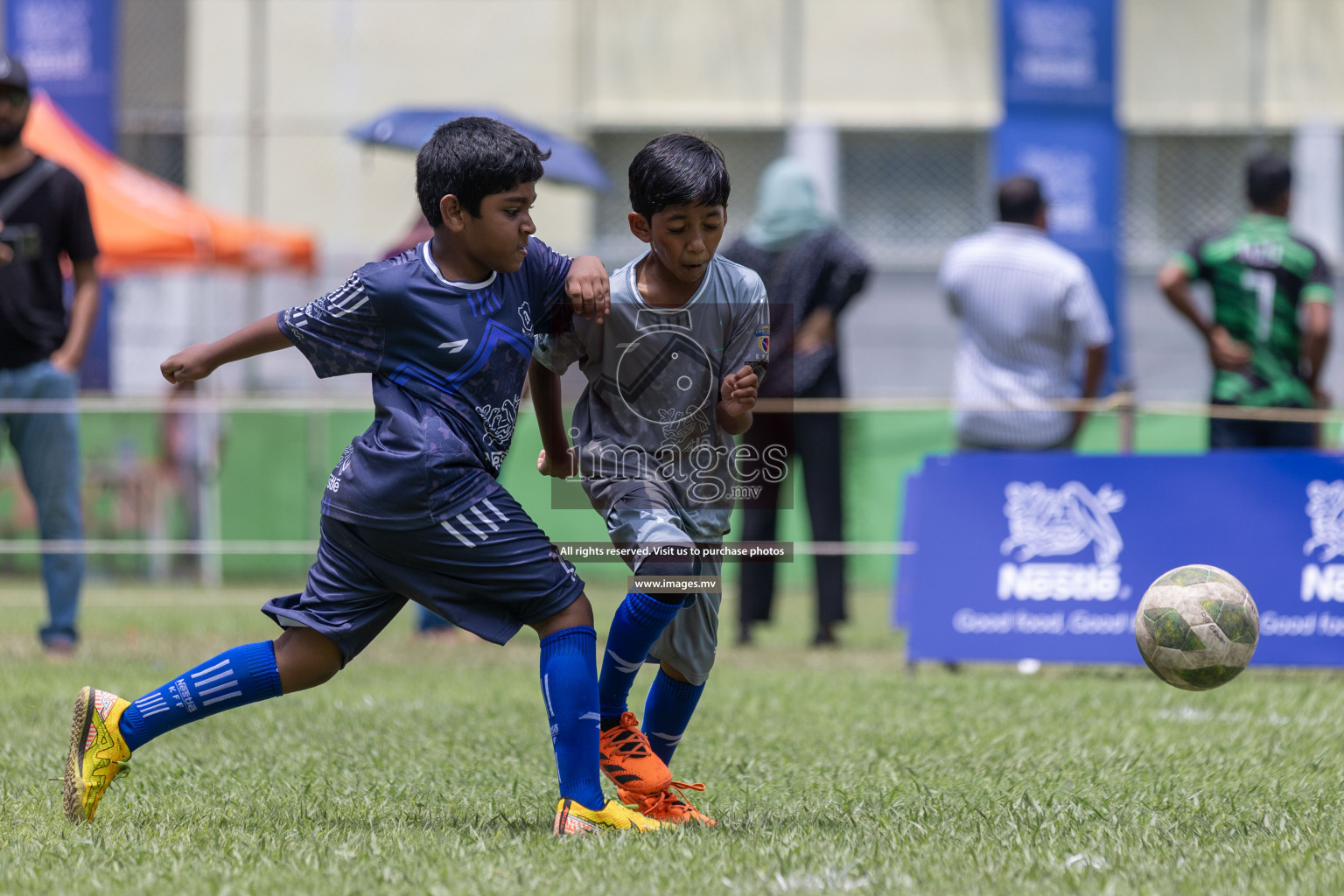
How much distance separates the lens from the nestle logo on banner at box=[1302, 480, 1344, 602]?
6.85 m

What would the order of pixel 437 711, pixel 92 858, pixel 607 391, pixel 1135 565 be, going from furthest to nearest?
pixel 1135 565 < pixel 437 711 < pixel 607 391 < pixel 92 858

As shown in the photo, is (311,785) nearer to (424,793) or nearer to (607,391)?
(424,793)

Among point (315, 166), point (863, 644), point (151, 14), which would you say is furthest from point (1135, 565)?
point (151, 14)

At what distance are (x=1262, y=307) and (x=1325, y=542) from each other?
1.21 meters

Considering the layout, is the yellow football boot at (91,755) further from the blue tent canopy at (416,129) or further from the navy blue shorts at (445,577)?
the blue tent canopy at (416,129)

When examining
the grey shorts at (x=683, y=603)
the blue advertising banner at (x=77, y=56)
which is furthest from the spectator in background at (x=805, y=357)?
the blue advertising banner at (x=77, y=56)

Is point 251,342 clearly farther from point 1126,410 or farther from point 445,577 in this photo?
point 1126,410

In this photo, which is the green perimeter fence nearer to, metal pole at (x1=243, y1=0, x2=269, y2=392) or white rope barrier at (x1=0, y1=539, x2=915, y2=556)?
white rope barrier at (x1=0, y1=539, x2=915, y2=556)

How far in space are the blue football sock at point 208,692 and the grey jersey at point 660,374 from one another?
875 mm

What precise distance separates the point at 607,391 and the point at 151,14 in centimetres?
1370

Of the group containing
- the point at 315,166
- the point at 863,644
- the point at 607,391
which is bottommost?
the point at 863,644

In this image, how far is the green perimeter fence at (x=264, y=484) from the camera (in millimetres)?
12609

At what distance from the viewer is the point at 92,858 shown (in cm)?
339

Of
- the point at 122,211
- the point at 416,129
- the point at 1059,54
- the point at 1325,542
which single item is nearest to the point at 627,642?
the point at 1325,542
